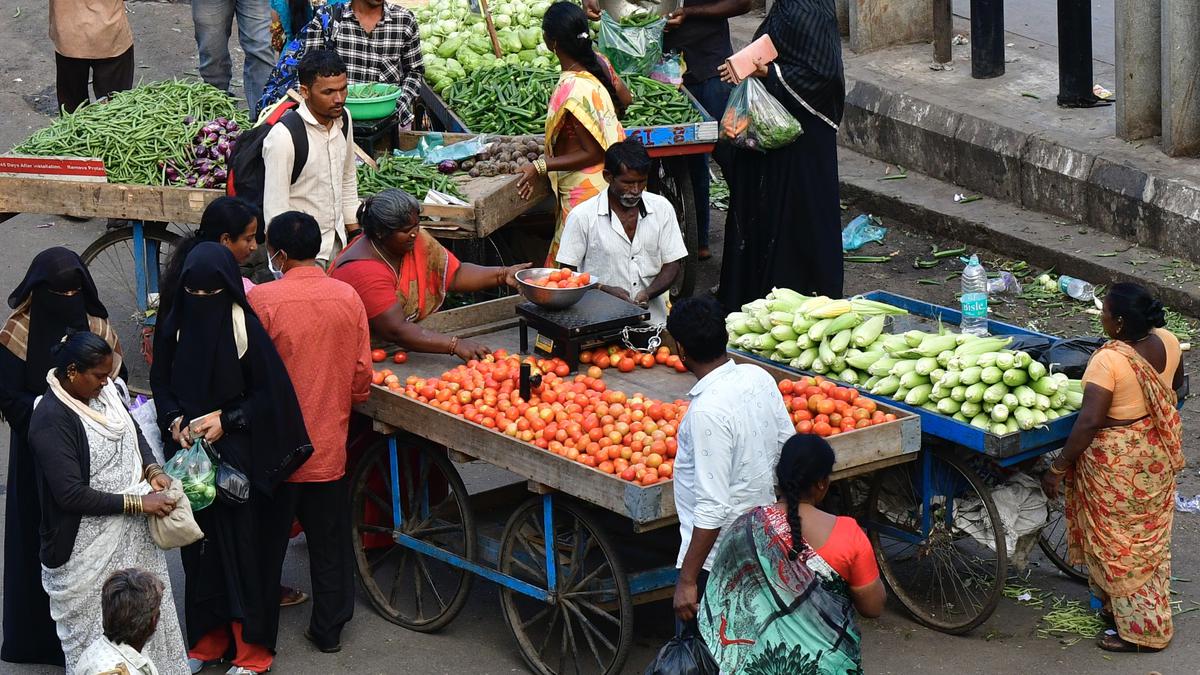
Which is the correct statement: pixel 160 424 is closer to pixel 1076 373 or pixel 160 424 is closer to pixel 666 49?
pixel 1076 373

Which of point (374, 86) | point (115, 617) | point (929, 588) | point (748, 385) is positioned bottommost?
point (929, 588)

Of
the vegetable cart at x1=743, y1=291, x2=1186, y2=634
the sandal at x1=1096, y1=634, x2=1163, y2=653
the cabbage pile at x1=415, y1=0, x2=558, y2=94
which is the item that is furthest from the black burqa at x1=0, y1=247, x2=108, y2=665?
the cabbage pile at x1=415, y1=0, x2=558, y2=94

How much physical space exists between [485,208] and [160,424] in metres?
2.60

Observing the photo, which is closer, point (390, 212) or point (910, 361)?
point (910, 361)

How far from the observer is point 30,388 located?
5.63m

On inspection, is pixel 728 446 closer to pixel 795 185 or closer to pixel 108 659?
pixel 108 659

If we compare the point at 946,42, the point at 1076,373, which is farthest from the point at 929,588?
the point at 946,42

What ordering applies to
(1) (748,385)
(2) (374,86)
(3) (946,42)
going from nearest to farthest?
(1) (748,385)
(2) (374,86)
(3) (946,42)

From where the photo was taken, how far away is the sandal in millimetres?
5766

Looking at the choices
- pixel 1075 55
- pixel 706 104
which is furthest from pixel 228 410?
pixel 1075 55

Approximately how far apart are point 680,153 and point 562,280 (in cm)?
255

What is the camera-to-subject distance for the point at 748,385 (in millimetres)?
4809

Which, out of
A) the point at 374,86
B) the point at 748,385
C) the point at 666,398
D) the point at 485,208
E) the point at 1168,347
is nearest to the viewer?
the point at 748,385

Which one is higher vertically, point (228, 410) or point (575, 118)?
point (575, 118)
